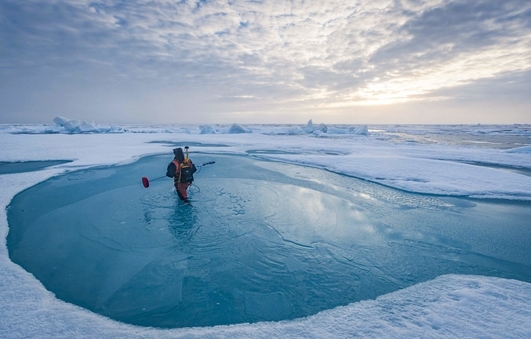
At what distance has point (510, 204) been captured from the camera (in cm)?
567

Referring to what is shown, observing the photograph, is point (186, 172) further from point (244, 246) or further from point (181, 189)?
point (244, 246)

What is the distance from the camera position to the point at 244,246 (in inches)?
141

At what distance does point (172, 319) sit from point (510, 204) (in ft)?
24.6

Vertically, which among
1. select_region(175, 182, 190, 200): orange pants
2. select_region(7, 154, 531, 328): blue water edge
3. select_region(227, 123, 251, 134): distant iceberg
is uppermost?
select_region(227, 123, 251, 134): distant iceberg

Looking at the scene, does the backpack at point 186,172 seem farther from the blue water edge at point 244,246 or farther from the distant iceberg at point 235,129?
the distant iceberg at point 235,129

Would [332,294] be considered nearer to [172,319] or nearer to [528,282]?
[172,319]

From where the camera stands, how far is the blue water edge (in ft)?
8.16

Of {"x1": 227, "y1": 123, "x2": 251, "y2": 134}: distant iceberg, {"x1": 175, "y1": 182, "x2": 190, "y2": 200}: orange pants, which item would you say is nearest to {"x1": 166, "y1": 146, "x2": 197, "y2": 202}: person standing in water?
{"x1": 175, "y1": 182, "x2": 190, "y2": 200}: orange pants

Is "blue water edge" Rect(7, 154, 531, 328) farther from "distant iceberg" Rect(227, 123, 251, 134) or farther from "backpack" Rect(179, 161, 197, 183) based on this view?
"distant iceberg" Rect(227, 123, 251, 134)

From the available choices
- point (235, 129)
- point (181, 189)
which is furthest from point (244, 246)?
point (235, 129)

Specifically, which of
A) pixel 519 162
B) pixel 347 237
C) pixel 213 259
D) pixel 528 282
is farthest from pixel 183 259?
pixel 519 162

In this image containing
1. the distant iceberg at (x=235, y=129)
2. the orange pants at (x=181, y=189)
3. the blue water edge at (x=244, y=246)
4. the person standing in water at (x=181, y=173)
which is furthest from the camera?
the distant iceberg at (x=235, y=129)

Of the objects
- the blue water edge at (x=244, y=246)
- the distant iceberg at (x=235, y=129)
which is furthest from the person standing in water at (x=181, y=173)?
the distant iceberg at (x=235, y=129)

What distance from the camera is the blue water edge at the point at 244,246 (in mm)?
2486
